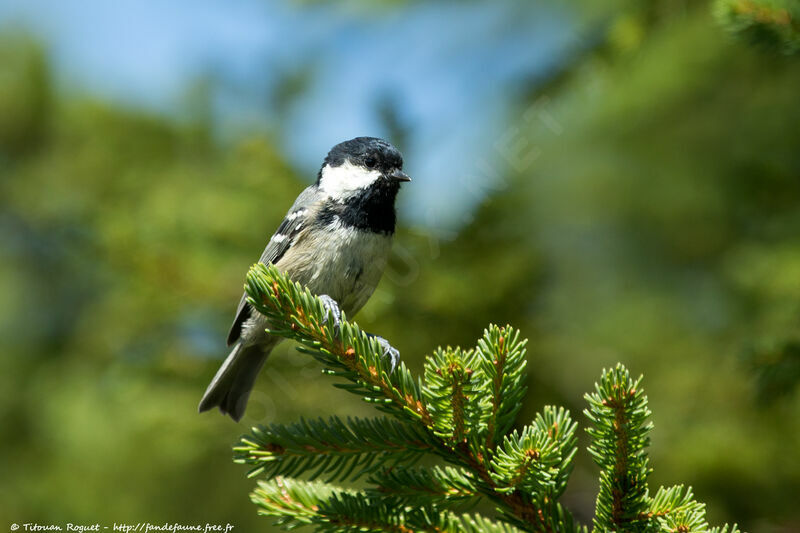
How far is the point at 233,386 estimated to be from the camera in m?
2.72

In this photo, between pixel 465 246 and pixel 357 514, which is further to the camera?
pixel 465 246

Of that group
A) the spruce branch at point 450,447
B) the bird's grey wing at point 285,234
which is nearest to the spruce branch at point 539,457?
the spruce branch at point 450,447

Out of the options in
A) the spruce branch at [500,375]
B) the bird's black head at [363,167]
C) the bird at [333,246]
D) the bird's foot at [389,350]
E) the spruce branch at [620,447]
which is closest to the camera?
the spruce branch at [620,447]

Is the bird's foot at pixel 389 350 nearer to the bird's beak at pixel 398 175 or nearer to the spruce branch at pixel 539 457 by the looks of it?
the spruce branch at pixel 539 457

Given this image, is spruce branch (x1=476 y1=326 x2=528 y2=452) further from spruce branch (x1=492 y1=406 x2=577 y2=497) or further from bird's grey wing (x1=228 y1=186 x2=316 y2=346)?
bird's grey wing (x1=228 y1=186 x2=316 y2=346)

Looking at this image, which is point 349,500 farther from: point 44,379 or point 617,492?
point 44,379

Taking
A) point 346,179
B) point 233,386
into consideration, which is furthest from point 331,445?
point 346,179

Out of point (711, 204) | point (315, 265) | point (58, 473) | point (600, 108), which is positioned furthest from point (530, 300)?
point (58, 473)

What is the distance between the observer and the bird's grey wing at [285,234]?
270 centimetres

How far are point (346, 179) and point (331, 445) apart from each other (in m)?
1.52

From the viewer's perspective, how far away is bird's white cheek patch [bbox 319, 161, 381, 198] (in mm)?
2779

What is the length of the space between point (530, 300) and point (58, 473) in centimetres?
301

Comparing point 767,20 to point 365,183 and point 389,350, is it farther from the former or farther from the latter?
point 365,183

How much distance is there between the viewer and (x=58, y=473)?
12.9 feet
